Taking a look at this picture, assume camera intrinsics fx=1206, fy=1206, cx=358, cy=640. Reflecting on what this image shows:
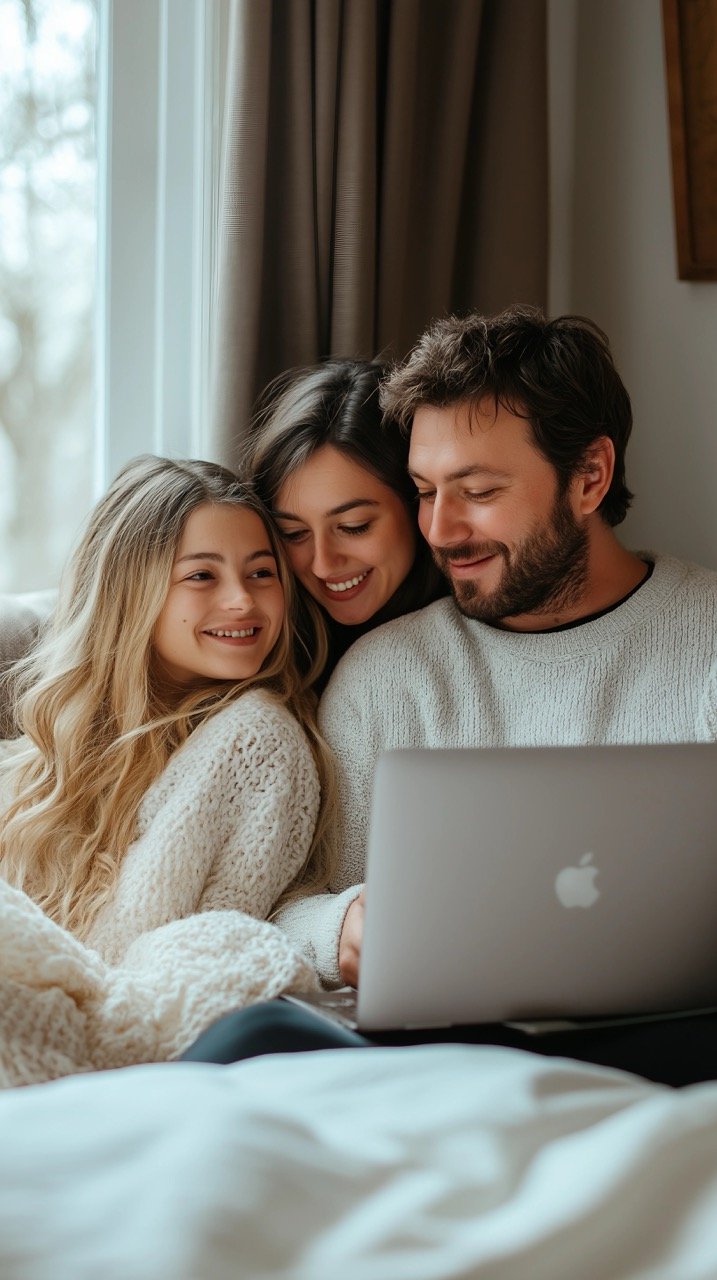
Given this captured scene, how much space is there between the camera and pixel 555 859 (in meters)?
1.10

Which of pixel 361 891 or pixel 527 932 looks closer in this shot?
pixel 527 932

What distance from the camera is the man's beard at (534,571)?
5.64ft

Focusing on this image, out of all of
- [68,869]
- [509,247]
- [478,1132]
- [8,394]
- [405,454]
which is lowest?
[478,1132]

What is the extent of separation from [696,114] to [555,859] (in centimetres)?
162

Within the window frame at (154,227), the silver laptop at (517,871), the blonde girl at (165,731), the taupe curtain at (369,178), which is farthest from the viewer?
the window frame at (154,227)

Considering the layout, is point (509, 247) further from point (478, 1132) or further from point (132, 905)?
point (478, 1132)

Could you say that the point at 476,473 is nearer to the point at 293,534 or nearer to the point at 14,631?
the point at 293,534

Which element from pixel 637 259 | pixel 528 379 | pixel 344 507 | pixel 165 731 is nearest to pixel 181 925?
pixel 165 731

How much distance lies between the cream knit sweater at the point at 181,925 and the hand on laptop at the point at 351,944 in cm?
11

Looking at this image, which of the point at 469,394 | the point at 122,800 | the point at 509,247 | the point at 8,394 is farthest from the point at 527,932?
the point at 509,247

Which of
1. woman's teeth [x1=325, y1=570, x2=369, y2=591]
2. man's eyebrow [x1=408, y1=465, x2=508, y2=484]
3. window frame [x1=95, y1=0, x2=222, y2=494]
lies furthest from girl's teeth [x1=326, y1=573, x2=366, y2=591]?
window frame [x1=95, y1=0, x2=222, y2=494]

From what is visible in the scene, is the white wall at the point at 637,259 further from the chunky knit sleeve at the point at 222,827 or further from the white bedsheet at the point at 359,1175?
the white bedsheet at the point at 359,1175

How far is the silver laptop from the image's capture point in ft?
3.59

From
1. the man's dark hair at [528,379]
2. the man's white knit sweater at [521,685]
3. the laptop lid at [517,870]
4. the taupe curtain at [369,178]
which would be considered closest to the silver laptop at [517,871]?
the laptop lid at [517,870]
